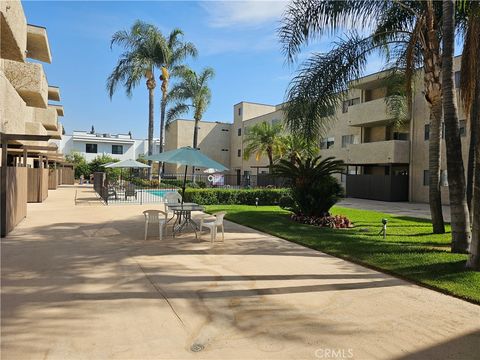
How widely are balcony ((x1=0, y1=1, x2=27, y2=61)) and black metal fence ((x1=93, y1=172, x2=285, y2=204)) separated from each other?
670 centimetres

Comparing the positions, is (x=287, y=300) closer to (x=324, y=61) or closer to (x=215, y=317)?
(x=215, y=317)

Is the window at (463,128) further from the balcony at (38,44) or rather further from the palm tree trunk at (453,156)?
the balcony at (38,44)

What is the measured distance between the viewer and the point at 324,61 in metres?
11.5

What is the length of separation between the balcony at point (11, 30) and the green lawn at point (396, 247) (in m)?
9.18

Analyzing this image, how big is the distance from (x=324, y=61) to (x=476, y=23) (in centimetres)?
414

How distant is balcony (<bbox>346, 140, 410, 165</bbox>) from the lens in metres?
26.9

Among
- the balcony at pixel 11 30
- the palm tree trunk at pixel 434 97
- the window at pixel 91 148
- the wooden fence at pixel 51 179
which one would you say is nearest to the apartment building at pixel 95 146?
the window at pixel 91 148

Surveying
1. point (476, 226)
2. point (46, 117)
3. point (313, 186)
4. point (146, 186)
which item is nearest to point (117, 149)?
point (146, 186)

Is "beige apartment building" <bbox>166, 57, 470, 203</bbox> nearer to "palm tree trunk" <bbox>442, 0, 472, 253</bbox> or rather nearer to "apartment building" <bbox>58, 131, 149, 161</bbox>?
"palm tree trunk" <bbox>442, 0, 472, 253</bbox>

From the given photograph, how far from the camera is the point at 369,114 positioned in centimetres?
2952

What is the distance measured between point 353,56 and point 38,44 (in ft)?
63.7

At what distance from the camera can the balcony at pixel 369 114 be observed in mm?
28125

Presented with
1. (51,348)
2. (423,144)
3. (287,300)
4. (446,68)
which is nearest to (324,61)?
(446,68)

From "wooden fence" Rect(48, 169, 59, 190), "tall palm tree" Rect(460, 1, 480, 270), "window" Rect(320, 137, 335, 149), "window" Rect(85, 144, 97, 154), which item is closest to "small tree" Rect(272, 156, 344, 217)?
"tall palm tree" Rect(460, 1, 480, 270)
